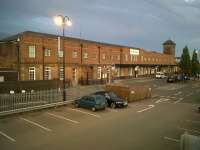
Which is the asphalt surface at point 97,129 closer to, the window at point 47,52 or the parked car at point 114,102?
the parked car at point 114,102

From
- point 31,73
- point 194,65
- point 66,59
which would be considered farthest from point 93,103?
point 194,65

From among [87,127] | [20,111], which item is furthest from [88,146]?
[20,111]

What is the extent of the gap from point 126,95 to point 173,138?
45.9 ft

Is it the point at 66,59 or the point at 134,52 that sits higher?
the point at 134,52

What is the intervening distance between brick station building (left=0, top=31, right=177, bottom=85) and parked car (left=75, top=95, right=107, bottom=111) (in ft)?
32.5

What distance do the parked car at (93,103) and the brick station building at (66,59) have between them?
9918mm

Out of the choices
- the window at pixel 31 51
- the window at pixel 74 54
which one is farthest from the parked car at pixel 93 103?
the window at pixel 74 54

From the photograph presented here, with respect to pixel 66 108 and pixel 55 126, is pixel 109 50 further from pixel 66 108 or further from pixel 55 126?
pixel 55 126

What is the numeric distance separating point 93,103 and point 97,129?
605 centimetres

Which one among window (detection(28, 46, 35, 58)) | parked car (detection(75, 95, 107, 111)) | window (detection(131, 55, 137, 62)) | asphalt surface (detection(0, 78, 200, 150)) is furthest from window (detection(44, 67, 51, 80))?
window (detection(131, 55, 137, 62))

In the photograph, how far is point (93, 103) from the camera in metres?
22.1

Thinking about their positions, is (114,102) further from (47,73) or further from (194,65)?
(194,65)

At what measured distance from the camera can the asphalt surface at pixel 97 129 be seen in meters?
13.2

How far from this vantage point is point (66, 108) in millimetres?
23172
